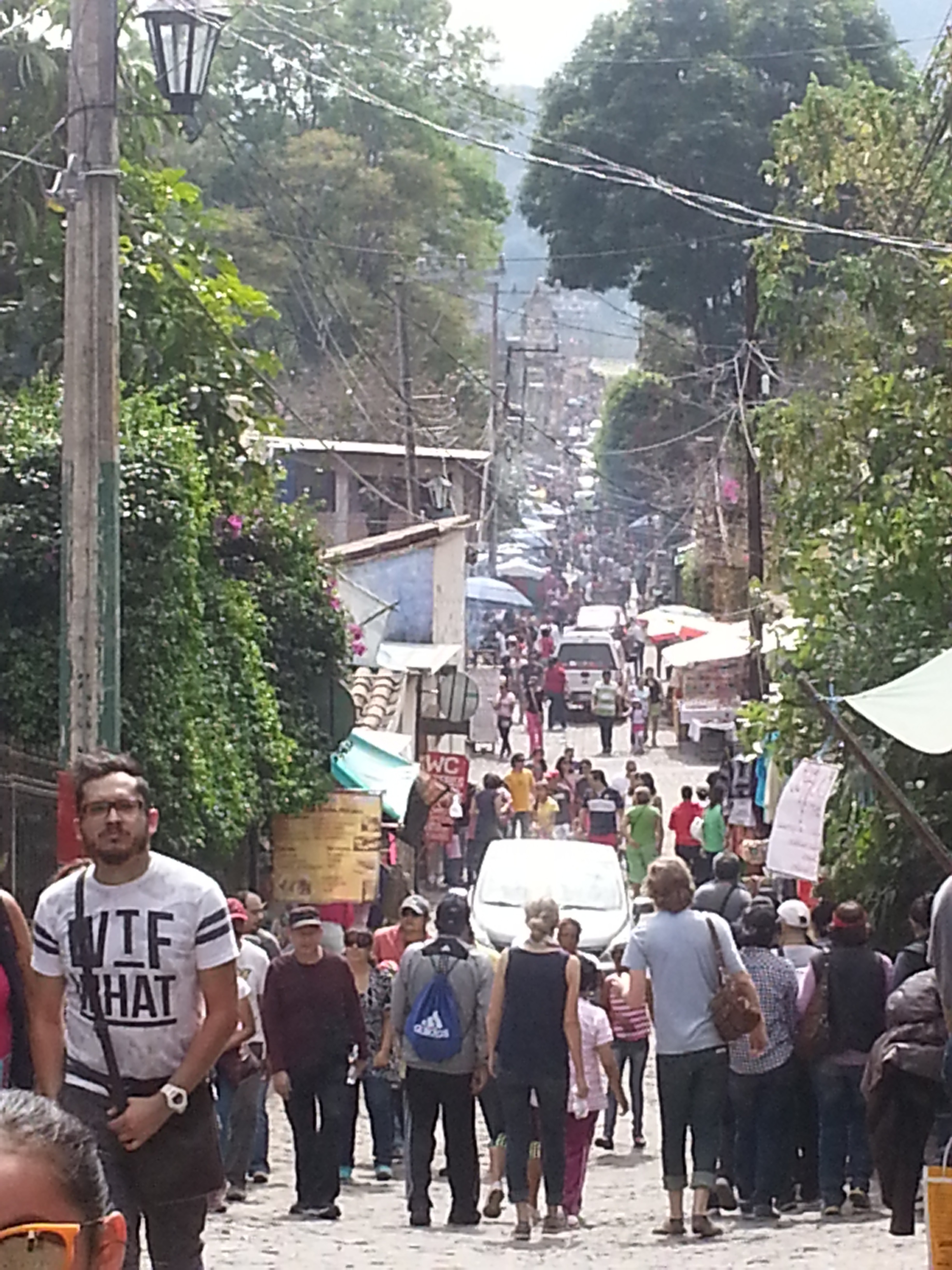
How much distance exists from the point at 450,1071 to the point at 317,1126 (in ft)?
2.93

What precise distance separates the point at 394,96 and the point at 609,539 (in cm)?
5467

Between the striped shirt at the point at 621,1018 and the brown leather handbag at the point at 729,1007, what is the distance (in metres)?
3.59

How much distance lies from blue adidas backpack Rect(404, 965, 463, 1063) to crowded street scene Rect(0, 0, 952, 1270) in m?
0.02

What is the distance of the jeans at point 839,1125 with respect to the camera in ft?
34.0

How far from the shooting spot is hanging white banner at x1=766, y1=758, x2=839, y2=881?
45.6ft

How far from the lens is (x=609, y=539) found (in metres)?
111

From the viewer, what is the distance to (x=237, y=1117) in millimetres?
11227

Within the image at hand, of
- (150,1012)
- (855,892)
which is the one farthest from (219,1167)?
(855,892)

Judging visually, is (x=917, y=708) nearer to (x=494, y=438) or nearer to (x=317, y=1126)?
(x=317, y=1126)

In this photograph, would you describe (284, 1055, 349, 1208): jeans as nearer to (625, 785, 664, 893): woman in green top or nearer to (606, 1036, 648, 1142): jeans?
(606, 1036, 648, 1142): jeans

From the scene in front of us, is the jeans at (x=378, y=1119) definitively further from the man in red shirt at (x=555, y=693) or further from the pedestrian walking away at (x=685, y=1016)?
the man in red shirt at (x=555, y=693)

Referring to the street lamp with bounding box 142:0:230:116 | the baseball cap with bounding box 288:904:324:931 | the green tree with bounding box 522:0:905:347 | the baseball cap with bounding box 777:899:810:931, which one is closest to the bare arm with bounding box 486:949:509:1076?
the baseball cap with bounding box 288:904:324:931

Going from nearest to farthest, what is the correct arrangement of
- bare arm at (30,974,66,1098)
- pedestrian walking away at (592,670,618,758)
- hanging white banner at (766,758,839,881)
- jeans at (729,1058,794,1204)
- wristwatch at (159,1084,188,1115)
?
wristwatch at (159,1084,188,1115)
bare arm at (30,974,66,1098)
jeans at (729,1058,794,1204)
hanging white banner at (766,758,839,881)
pedestrian walking away at (592,670,618,758)

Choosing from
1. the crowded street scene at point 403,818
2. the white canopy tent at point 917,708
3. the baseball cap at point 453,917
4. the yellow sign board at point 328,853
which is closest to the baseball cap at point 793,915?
the crowded street scene at point 403,818
